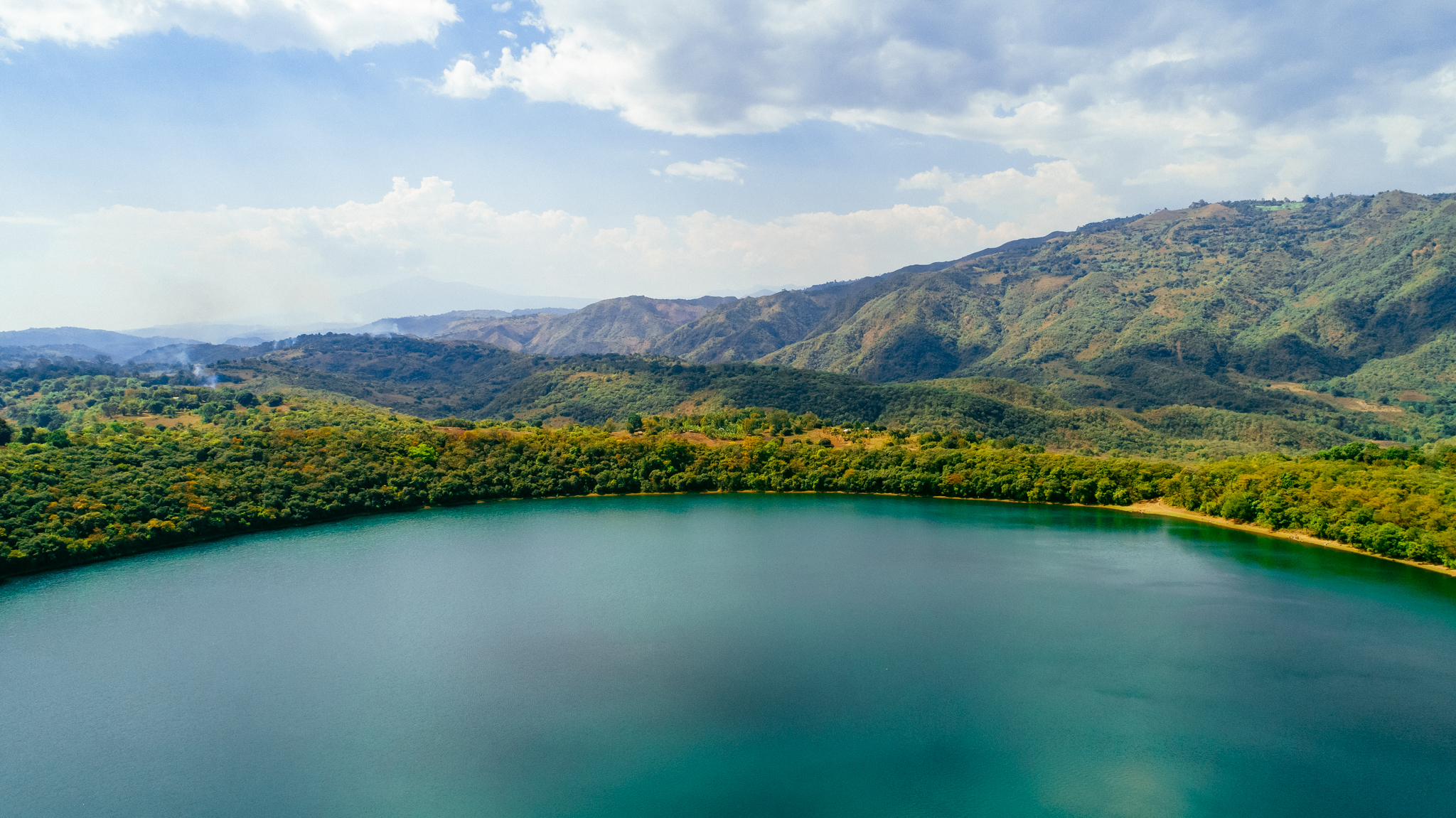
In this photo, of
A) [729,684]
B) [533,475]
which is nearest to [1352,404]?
[533,475]

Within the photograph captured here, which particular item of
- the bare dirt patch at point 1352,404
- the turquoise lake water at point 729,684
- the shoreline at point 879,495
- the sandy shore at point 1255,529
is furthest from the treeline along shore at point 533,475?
the bare dirt patch at point 1352,404

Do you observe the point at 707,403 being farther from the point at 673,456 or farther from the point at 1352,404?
the point at 1352,404

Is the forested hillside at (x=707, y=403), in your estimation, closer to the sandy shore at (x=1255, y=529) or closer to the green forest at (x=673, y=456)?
the green forest at (x=673, y=456)

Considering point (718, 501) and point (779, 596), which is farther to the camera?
point (718, 501)

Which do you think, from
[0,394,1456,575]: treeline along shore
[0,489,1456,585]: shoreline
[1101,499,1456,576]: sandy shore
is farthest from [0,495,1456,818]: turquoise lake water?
[0,394,1456,575]: treeline along shore

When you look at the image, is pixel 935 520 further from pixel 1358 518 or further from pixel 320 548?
pixel 320 548

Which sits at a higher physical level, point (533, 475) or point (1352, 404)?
point (1352, 404)

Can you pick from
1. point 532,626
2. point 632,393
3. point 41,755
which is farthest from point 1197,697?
point 632,393
